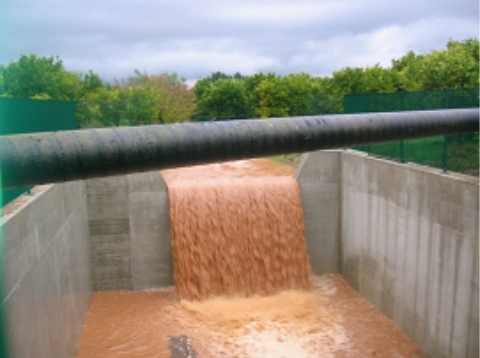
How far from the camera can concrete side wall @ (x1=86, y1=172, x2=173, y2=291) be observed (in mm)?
12102

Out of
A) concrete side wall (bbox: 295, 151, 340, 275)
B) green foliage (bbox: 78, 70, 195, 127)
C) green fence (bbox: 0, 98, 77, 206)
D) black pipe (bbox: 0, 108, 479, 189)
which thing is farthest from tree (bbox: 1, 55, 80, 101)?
black pipe (bbox: 0, 108, 479, 189)

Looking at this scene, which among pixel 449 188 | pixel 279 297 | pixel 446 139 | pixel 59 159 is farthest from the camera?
pixel 279 297

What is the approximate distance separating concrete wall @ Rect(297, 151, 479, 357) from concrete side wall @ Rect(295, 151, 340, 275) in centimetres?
3

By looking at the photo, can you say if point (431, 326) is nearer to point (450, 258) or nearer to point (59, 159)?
point (450, 258)

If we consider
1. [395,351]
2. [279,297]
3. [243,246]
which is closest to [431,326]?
[395,351]

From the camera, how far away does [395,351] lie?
9.12 metres

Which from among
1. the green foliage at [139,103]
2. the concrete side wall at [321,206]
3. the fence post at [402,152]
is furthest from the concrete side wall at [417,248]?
the green foliage at [139,103]

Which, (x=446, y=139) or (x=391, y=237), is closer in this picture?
(x=446, y=139)

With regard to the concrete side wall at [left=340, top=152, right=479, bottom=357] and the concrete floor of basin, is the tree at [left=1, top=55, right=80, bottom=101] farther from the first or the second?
the concrete side wall at [left=340, top=152, right=479, bottom=357]

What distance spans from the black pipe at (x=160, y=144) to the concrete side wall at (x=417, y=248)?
20.8ft

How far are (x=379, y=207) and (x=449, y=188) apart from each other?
2831 mm

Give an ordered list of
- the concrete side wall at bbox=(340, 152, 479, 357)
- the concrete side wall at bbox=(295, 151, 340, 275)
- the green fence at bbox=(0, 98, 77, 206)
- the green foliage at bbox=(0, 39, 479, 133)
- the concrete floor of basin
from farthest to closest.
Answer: the green foliage at bbox=(0, 39, 479, 133) < the concrete side wall at bbox=(295, 151, 340, 275) < the concrete floor of basin < the concrete side wall at bbox=(340, 152, 479, 357) < the green fence at bbox=(0, 98, 77, 206)

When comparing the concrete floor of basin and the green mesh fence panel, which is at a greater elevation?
the green mesh fence panel

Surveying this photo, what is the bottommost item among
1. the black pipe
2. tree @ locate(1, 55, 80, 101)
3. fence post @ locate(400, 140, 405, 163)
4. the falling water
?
the falling water
